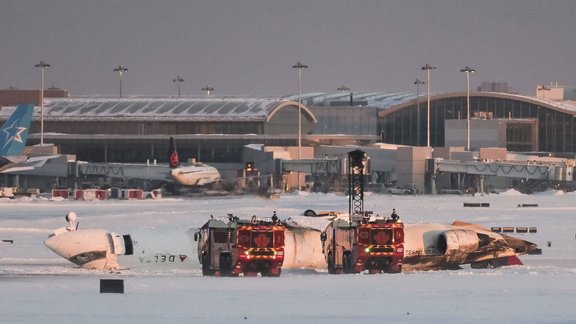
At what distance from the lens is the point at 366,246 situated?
191ft

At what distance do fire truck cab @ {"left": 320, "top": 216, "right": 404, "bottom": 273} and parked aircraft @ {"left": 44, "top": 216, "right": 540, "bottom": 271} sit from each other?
1.99 meters

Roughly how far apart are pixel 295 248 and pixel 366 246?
3.94 m

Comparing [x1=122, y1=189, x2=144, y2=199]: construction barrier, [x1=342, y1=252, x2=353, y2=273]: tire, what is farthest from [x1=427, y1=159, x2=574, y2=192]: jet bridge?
[x1=342, y1=252, x2=353, y2=273]: tire

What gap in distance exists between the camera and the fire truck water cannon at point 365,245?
58.3 metres

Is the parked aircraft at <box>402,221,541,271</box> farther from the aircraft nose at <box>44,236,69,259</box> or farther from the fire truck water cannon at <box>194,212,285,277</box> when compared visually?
the aircraft nose at <box>44,236,69,259</box>

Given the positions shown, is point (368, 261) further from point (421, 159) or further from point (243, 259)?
point (421, 159)

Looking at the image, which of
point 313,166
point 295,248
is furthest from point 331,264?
point 313,166

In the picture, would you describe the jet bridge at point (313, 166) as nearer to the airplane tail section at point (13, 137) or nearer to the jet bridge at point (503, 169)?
the jet bridge at point (503, 169)

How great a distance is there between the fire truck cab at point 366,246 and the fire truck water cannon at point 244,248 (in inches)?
113

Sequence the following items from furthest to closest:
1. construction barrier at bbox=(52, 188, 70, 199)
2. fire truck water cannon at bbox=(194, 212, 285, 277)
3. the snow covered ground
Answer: construction barrier at bbox=(52, 188, 70, 199) < fire truck water cannon at bbox=(194, 212, 285, 277) < the snow covered ground

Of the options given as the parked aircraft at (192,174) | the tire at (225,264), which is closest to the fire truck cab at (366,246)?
the tire at (225,264)

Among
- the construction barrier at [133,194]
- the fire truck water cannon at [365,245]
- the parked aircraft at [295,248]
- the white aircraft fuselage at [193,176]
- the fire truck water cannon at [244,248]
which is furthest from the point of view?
the white aircraft fuselage at [193,176]

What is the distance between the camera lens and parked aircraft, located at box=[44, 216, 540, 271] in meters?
60.4

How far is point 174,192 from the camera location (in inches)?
6093
